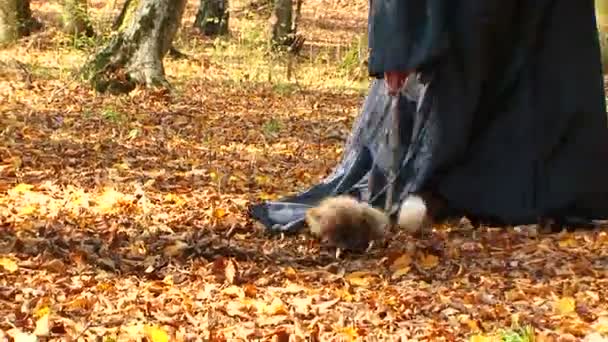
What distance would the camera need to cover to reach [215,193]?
6.67 meters

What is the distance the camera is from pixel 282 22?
18250 mm

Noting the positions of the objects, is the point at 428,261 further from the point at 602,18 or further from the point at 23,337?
the point at 602,18

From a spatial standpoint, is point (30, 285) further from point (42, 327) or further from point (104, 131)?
point (104, 131)

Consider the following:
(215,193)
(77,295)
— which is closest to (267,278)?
(77,295)

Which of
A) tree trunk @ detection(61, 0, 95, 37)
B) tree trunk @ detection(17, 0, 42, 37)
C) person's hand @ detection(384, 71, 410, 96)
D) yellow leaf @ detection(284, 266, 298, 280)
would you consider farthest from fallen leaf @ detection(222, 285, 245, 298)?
tree trunk @ detection(17, 0, 42, 37)

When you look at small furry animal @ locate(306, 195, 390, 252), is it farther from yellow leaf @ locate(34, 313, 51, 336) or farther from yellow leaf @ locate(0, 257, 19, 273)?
yellow leaf @ locate(34, 313, 51, 336)

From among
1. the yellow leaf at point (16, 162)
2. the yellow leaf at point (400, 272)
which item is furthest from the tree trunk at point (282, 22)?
the yellow leaf at point (400, 272)

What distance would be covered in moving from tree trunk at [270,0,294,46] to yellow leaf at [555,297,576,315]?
506 inches

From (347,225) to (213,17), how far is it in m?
16.6

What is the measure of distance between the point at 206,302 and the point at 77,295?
504 mm

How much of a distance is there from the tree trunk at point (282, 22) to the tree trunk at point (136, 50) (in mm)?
5778

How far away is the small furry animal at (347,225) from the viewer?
5.20 m

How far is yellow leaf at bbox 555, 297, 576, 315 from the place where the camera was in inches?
169

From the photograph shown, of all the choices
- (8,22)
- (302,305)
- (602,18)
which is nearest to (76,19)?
(8,22)
